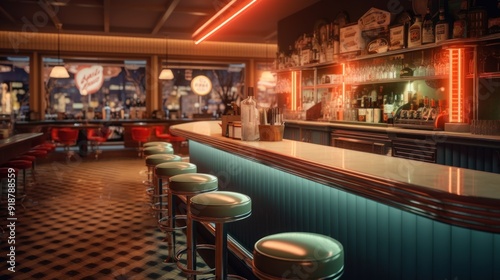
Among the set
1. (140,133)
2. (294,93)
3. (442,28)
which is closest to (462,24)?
(442,28)

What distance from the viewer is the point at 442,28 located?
480 centimetres

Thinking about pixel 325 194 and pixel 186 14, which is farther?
pixel 186 14

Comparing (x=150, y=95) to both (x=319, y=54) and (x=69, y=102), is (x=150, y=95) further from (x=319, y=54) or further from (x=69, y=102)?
(x=319, y=54)

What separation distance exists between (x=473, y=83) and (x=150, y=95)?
9.23 metres

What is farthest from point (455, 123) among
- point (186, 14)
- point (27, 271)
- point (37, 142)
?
point (37, 142)

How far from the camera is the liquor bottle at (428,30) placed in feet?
16.5

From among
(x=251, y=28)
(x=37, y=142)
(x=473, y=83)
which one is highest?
(x=251, y=28)

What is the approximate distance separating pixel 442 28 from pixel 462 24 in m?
0.26

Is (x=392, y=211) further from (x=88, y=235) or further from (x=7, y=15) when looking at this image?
(x=7, y=15)

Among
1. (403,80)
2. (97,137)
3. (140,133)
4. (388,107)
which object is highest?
(403,80)

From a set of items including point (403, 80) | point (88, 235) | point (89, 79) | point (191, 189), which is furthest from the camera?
point (89, 79)

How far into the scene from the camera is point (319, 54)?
7.48m

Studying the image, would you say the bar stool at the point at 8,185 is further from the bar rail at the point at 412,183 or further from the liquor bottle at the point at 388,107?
the liquor bottle at the point at 388,107

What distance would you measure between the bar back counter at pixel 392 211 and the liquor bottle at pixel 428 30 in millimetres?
2982
